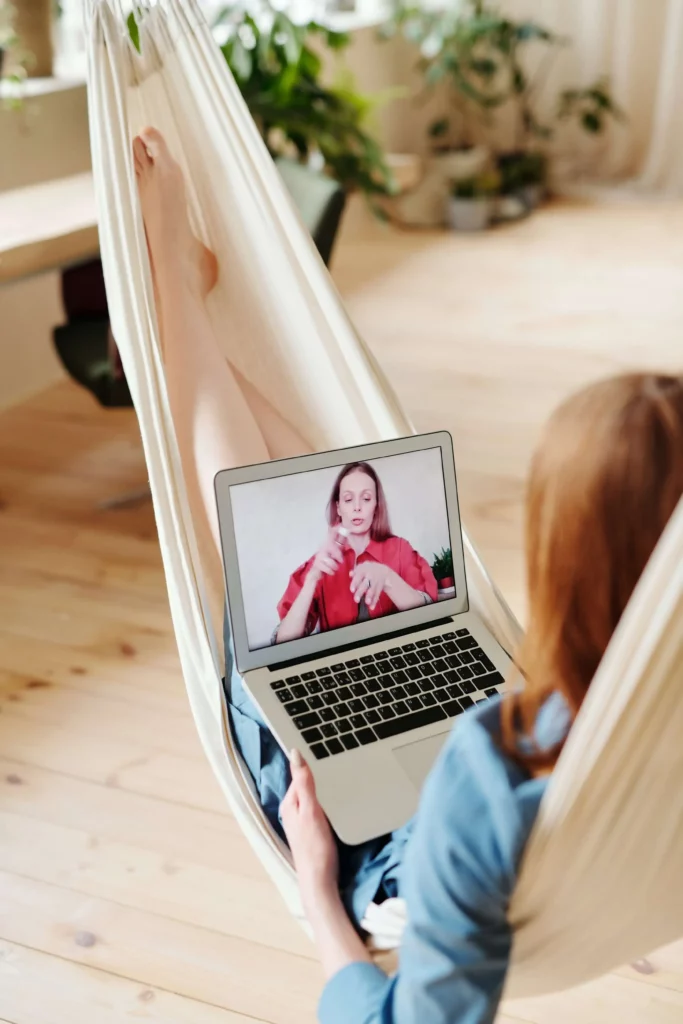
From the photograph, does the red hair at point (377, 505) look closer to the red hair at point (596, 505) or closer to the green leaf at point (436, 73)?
Result: the red hair at point (596, 505)

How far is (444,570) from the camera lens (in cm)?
122

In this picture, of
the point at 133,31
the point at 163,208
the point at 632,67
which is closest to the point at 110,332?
the point at 163,208

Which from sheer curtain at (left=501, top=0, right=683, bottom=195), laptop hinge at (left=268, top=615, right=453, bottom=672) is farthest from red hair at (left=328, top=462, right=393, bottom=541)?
sheer curtain at (left=501, top=0, right=683, bottom=195)

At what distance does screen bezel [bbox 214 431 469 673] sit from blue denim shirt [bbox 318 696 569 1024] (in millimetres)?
448

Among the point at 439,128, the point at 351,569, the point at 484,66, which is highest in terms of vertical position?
the point at 351,569

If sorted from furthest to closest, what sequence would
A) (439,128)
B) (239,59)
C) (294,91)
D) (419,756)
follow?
1. (439,128)
2. (294,91)
3. (239,59)
4. (419,756)

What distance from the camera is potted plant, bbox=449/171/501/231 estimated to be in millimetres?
4301

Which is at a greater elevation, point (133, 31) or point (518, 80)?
point (133, 31)

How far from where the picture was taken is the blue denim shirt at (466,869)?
2.28 feet

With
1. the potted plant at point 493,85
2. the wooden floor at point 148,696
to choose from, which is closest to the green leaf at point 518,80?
the potted plant at point 493,85

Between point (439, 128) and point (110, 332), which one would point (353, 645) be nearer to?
point (110, 332)

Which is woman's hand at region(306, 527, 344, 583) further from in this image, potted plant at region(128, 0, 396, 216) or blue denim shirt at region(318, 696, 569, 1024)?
potted plant at region(128, 0, 396, 216)

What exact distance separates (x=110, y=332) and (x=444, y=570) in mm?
1193

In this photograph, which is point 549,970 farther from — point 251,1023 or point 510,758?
point 251,1023
